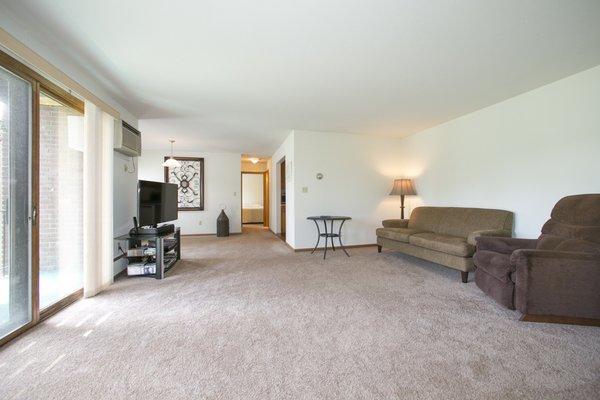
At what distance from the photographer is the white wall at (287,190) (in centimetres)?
498

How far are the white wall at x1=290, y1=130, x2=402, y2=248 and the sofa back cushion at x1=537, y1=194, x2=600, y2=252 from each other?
2806mm

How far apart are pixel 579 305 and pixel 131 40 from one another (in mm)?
4117

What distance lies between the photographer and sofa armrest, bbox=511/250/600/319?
6.40 ft

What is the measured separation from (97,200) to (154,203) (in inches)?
32.9

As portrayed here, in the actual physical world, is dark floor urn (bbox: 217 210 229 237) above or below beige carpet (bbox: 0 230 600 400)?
above

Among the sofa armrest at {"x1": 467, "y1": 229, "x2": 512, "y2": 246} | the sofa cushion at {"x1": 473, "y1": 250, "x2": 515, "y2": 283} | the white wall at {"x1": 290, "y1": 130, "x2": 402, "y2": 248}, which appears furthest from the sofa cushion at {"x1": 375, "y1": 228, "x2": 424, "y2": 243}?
the sofa cushion at {"x1": 473, "y1": 250, "x2": 515, "y2": 283}

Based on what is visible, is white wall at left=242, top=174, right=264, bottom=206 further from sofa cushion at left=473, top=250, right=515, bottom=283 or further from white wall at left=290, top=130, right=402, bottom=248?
sofa cushion at left=473, top=250, right=515, bottom=283

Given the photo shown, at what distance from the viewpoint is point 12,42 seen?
1.72m

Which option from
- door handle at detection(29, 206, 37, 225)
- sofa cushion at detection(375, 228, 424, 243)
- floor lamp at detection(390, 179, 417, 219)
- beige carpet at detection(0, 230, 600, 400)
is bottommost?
beige carpet at detection(0, 230, 600, 400)

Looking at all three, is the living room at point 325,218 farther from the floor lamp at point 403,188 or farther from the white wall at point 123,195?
the floor lamp at point 403,188

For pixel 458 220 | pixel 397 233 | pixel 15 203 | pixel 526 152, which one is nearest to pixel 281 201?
pixel 397 233

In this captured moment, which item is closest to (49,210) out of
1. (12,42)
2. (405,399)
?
(12,42)

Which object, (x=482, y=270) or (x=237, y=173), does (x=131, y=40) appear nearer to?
(x=482, y=270)

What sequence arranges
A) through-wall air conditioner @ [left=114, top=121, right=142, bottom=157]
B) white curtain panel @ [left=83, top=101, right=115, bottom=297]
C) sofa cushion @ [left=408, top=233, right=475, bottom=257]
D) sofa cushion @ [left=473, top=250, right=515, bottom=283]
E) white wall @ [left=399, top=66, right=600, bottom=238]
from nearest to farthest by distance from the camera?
sofa cushion @ [left=473, top=250, right=515, bottom=283]
white curtain panel @ [left=83, top=101, right=115, bottom=297]
white wall @ [left=399, top=66, right=600, bottom=238]
sofa cushion @ [left=408, top=233, right=475, bottom=257]
through-wall air conditioner @ [left=114, top=121, right=142, bottom=157]
